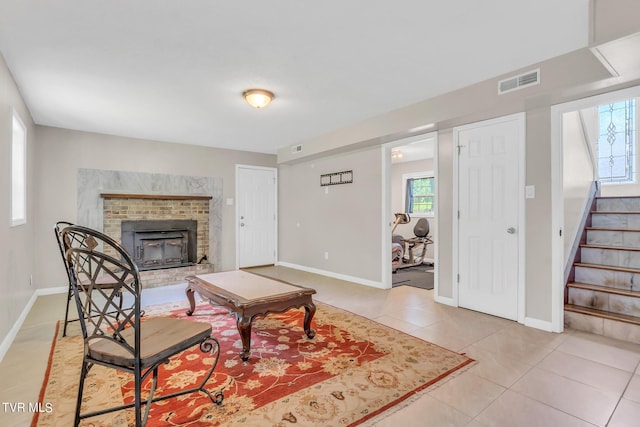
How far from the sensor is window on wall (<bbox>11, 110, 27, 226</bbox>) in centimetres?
338

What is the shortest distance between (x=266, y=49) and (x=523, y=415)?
2972 millimetres

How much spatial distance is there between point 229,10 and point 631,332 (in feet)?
13.2

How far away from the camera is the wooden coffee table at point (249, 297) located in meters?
2.45

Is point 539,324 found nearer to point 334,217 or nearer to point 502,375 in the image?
point 502,375

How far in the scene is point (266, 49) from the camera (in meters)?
2.57

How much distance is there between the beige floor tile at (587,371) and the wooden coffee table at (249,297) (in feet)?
6.03

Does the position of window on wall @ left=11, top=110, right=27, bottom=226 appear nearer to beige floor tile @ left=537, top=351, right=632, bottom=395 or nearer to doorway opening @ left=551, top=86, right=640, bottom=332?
beige floor tile @ left=537, top=351, right=632, bottom=395

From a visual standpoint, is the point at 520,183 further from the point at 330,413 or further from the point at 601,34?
the point at 330,413

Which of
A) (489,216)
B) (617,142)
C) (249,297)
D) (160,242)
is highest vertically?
(617,142)

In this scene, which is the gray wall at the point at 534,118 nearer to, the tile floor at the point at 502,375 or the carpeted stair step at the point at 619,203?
the tile floor at the point at 502,375

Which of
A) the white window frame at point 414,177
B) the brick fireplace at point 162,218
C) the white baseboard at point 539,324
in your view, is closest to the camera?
the white baseboard at point 539,324

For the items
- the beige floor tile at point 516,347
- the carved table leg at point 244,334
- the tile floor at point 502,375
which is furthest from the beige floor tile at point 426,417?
the carved table leg at point 244,334

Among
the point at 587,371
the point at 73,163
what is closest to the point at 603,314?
the point at 587,371

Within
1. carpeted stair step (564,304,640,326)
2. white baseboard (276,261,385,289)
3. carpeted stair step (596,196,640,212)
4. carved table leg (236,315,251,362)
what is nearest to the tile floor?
carpeted stair step (564,304,640,326)
